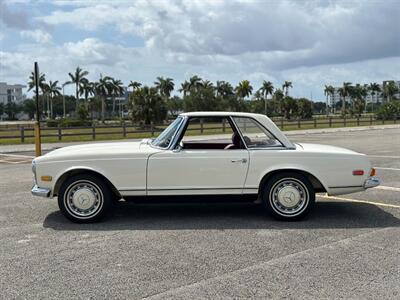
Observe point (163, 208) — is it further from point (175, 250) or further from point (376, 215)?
point (376, 215)

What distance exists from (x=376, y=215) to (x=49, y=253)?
447 centimetres

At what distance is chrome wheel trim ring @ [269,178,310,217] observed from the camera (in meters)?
6.16

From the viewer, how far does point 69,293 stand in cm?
387

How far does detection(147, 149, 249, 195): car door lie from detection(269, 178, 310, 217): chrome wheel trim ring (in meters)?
0.48

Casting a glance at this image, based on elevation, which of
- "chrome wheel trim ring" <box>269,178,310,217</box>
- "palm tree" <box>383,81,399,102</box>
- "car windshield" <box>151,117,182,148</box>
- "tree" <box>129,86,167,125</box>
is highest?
"palm tree" <box>383,81,399,102</box>

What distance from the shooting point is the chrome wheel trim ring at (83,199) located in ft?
19.9

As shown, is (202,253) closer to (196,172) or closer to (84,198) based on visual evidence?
(196,172)

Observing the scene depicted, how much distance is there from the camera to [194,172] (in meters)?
6.05

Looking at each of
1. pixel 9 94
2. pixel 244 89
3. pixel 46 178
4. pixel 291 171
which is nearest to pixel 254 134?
pixel 291 171

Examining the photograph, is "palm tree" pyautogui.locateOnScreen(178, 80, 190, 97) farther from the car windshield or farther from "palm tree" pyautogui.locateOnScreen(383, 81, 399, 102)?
→ the car windshield

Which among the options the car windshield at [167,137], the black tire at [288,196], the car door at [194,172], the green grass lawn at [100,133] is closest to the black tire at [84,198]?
the car door at [194,172]

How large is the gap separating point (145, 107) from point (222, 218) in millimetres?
47640

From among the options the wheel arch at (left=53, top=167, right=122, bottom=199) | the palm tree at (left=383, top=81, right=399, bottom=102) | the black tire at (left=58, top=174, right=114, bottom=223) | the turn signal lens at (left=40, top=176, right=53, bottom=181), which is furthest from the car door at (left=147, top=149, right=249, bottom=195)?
the palm tree at (left=383, top=81, right=399, bottom=102)

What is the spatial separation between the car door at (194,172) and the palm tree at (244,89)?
327ft
